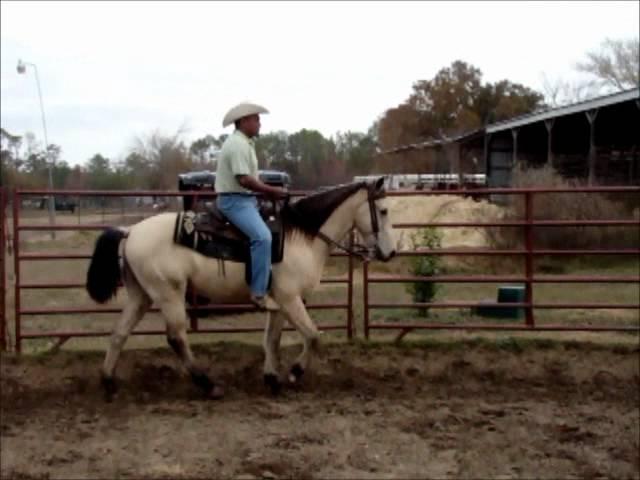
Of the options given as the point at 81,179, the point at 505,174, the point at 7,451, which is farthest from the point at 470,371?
the point at 81,179

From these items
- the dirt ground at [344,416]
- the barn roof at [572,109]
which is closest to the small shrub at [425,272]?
the dirt ground at [344,416]

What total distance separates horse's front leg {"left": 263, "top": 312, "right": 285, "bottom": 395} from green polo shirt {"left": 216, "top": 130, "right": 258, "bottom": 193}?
1125 mm

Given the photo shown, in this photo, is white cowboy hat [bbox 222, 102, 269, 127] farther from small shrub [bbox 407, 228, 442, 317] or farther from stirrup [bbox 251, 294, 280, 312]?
small shrub [bbox 407, 228, 442, 317]

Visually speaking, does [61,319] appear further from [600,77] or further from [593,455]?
[600,77]

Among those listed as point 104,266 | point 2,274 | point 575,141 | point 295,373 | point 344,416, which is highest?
point 575,141

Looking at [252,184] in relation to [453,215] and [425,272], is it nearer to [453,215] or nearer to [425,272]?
[425,272]

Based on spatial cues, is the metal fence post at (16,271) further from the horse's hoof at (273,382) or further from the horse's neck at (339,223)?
the horse's neck at (339,223)

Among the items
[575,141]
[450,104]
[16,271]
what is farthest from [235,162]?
[450,104]

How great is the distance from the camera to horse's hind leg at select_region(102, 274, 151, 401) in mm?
6715

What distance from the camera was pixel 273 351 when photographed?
686 cm

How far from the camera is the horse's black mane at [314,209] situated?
22.4 ft

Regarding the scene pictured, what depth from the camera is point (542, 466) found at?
528 cm

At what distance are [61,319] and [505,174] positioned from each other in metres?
23.5

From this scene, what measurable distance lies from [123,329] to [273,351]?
125cm
